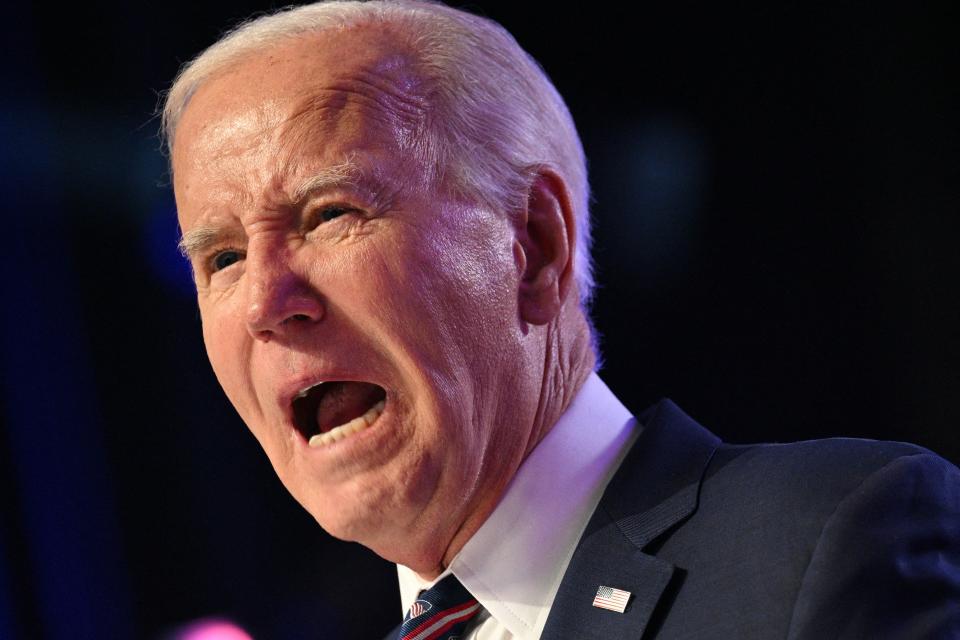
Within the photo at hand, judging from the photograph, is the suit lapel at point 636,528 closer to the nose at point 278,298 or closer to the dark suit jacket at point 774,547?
the dark suit jacket at point 774,547

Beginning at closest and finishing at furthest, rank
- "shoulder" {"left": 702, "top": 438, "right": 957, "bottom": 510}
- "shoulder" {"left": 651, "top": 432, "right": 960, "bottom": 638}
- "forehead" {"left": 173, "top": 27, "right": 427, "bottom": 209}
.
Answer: "shoulder" {"left": 651, "top": 432, "right": 960, "bottom": 638} < "shoulder" {"left": 702, "top": 438, "right": 957, "bottom": 510} < "forehead" {"left": 173, "top": 27, "right": 427, "bottom": 209}

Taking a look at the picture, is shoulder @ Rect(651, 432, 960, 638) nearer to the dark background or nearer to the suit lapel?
the suit lapel

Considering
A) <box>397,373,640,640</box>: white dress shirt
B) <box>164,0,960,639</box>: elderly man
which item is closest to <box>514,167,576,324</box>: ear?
<box>164,0,960,639</box>: elderly man

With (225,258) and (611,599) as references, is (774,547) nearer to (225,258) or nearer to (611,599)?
(611,599)

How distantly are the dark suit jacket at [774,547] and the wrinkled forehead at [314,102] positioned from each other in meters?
0.75

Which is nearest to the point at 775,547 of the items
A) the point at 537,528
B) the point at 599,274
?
the point at 537,528

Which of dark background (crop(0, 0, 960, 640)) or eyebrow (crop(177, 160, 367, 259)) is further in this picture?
dark background (crop(0, 0, 960, 640))

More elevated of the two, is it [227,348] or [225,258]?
[225,258]

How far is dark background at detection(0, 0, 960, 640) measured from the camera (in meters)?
2.32

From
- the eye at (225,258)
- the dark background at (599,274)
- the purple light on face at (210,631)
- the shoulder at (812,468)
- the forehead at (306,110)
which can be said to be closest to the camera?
the shoulder at (812,468)

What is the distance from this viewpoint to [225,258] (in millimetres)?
1923

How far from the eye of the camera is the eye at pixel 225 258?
6.23 feet

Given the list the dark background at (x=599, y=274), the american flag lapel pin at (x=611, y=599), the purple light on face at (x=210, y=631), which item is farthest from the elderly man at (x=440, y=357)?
the purple light on face at (x=210, y=631)

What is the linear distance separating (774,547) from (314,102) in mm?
1033
